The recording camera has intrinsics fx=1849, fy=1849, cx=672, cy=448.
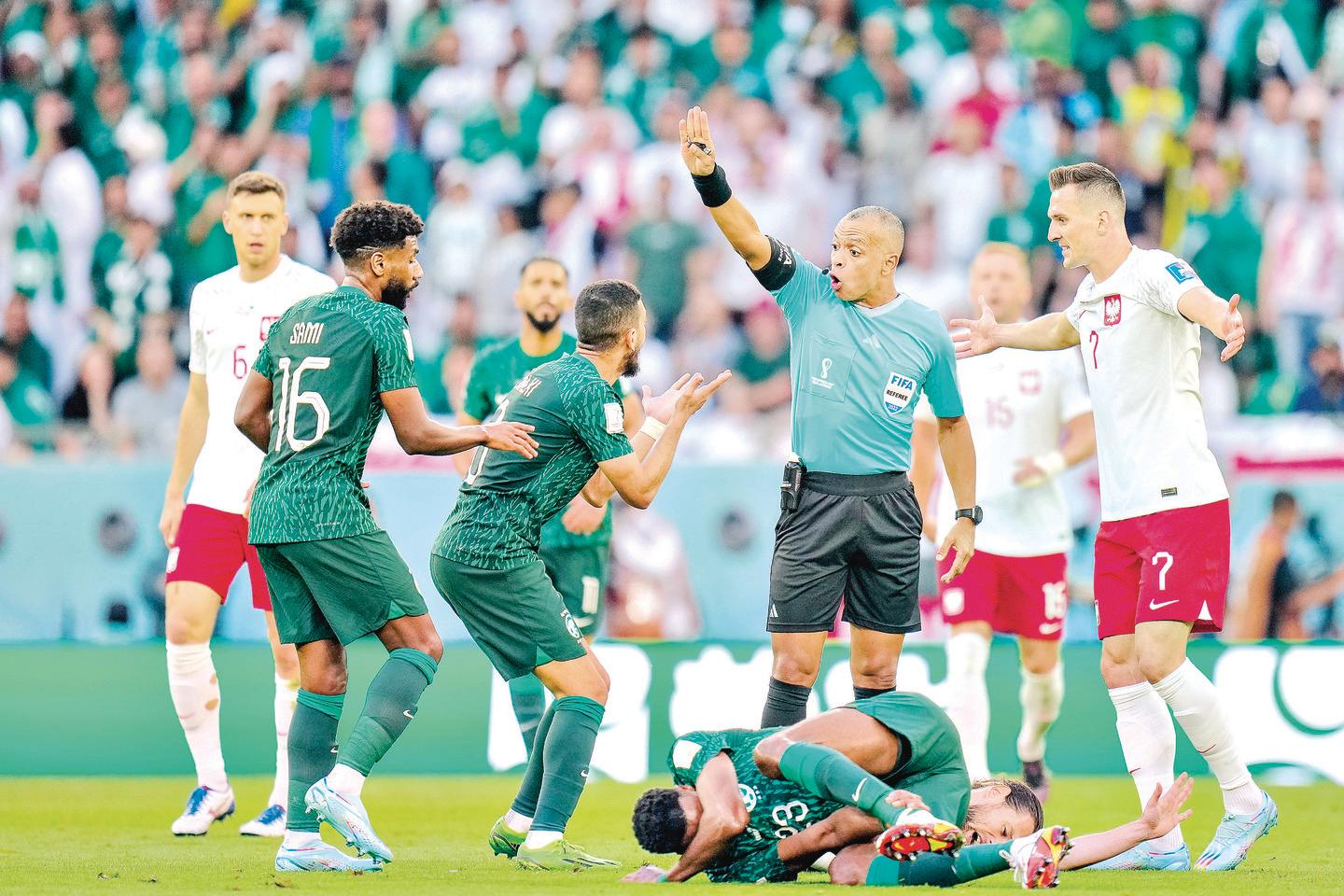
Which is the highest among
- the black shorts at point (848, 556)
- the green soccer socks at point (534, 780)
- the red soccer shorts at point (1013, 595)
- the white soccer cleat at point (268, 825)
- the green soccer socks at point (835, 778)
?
the black shorts at point (848, 556)

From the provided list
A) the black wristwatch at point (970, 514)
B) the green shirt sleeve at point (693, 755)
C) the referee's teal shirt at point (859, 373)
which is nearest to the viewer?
the green shirt sleeve at point (693, 755)

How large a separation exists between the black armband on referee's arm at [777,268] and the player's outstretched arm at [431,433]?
1.40 m

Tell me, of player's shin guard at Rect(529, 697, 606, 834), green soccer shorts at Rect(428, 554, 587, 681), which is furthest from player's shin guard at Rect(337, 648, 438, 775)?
player's shin guard at Rect(529, 697, 606, 834)

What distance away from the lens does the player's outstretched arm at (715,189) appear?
7281mm

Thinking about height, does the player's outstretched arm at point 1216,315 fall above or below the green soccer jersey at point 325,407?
above

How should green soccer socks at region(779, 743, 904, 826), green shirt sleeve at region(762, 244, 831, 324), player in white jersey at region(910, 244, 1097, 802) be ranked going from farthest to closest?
player in white jersey at region(910, 244, 1097, 802) < green shirt sleeve at region(762, 244, 831, 324) < green soccer socks at region(779, 743, 904, 826)

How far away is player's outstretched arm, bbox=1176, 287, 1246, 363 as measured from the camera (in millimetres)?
6793

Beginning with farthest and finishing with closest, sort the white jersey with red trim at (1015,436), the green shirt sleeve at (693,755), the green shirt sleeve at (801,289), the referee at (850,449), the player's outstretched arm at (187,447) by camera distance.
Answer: the white jersey with red trim at (1015,436)
the player's outstretched arm at (187,447)
the green shirt sleeve at (801,289)
the referee at (850,449)
the green shirt sleeve at (693,755)

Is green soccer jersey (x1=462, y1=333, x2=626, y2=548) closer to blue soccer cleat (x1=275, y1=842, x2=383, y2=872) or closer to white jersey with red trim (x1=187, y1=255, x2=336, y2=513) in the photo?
white jersey with red trim (x1=187, y1=255, x2=336, y2=513)

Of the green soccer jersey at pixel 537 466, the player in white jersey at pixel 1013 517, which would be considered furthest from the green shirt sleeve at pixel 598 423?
the player in white jersey at pixel 1013 517

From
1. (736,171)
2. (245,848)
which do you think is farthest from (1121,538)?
(736,171)

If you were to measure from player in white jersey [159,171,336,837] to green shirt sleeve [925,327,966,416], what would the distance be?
2.88 m

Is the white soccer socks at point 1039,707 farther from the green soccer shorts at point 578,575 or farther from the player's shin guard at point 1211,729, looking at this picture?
the green soccer shorts at point 578,575

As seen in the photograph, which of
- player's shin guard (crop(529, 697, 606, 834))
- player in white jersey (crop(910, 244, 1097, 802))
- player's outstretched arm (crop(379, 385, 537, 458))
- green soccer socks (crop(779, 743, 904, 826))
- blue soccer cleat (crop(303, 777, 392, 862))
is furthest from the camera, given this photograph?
player in white jersey (crop(910, 244, 1097, 802))
